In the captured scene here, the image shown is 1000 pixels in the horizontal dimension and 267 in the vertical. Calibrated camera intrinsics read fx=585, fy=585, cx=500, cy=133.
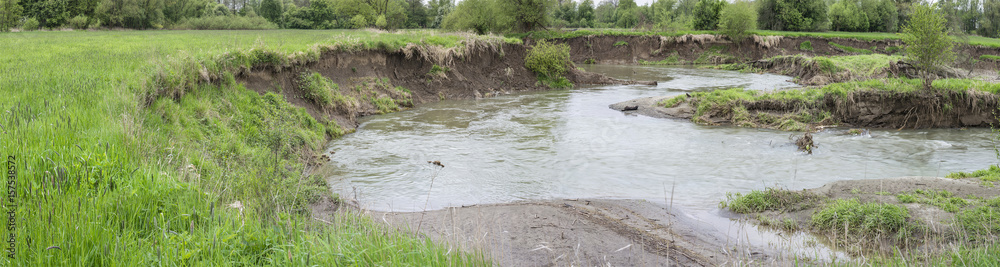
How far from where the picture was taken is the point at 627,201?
8531 millimetres

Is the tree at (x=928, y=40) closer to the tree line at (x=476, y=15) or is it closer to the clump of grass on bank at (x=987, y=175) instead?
the clump of grass on bank at (x=987, y=175)

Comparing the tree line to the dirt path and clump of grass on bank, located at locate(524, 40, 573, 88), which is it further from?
the dirt path

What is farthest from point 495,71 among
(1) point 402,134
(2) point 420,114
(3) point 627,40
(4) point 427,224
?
(3) point 627,40

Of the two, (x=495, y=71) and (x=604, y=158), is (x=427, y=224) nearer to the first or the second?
(x=604, y=158)

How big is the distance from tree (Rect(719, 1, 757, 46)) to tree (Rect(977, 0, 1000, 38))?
148 feet

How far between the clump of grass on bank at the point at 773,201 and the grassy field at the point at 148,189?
16.9 feet

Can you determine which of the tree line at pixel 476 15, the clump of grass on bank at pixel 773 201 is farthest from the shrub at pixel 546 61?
the tree line at pixel 476 15

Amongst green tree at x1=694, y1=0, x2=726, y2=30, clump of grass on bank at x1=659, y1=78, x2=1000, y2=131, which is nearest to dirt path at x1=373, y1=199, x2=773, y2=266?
clump of grass on bank at x1=659, y1=78, x2=1000, y2=131

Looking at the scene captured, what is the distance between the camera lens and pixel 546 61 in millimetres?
27047

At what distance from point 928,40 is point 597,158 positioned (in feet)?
37.0

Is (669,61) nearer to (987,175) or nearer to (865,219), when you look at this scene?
(987,175)

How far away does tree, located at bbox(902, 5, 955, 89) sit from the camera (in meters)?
16.0

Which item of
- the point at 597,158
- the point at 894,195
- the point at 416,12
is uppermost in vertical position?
the point at 416,12

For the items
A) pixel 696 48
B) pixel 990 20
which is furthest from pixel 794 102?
pixel 990 20
